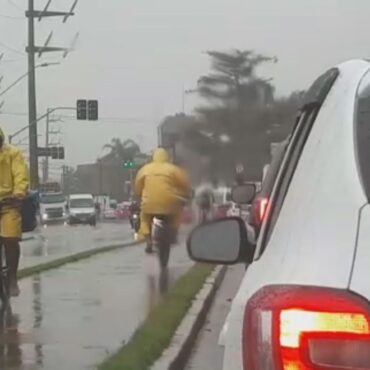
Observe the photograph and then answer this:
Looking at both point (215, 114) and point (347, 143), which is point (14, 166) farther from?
point (347, 143)

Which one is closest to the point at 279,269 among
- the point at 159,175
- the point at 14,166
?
the point at 14,166

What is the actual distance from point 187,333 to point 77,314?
4.84ft

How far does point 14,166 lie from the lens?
921 centimetres

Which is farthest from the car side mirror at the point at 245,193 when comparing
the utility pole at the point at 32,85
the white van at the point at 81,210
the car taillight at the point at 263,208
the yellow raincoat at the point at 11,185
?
the white van at the point at 81,210

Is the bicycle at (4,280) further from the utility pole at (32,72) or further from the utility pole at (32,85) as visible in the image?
the utility pole at (32,85)

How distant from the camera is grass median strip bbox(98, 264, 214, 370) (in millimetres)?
6754

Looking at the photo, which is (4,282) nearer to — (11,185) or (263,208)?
(11,185)

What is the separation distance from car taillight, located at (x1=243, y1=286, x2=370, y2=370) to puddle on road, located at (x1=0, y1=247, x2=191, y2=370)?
4564mm

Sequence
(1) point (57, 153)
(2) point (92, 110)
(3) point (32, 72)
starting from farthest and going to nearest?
(1) point (57, 153) → (2) point (92, 110) → (3) point (32, 72)

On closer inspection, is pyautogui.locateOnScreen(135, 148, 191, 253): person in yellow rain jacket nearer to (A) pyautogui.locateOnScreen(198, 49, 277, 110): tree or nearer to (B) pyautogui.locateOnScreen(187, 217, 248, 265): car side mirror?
(A) pyautogui.locateOnScreen(198, 49, 277, 110): tree

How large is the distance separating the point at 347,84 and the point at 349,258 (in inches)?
27.9

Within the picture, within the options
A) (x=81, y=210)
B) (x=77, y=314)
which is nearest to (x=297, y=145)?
(x=77, y=314)

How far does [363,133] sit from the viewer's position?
8.67 ft

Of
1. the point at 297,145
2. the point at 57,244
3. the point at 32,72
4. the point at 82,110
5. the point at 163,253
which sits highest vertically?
the point at 32,72
